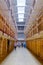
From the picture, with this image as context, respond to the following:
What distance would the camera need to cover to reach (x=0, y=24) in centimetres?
1400

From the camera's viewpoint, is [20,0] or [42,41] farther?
[20,0]

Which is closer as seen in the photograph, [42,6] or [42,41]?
[42,41]

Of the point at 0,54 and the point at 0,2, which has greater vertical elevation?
the point at 0,2

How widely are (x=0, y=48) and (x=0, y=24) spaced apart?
98.8 inches

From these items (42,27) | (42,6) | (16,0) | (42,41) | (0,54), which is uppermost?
(16,0)

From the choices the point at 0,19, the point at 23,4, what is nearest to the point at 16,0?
the point at 23,4

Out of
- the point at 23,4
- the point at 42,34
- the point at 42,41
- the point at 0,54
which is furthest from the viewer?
the point at 23,4

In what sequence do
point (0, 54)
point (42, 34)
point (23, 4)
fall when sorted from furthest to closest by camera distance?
point (23, 4)
point (0, 54)
point (42, 34)

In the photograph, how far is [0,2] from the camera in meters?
14.7

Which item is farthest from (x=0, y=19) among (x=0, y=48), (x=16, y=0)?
(x=16, y=0)

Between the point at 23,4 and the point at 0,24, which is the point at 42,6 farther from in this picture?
the point at 23,4

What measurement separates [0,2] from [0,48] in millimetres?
4190

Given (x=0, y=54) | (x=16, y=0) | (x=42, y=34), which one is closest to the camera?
(x=42, y=34)

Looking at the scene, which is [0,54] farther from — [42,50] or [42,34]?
[42,34]
